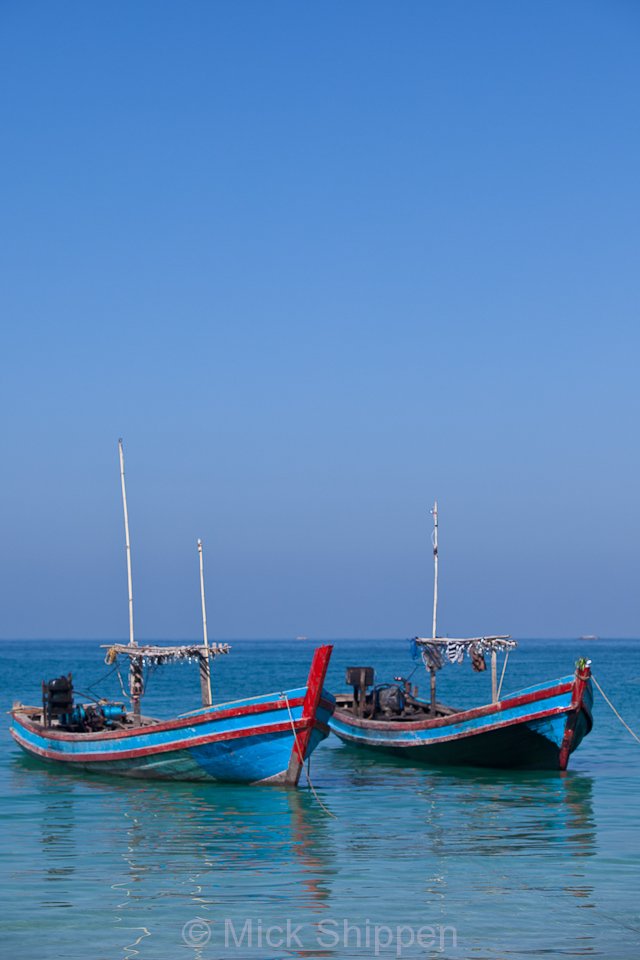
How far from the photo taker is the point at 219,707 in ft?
86.1

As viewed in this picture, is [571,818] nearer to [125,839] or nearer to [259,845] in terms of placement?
[259,845]

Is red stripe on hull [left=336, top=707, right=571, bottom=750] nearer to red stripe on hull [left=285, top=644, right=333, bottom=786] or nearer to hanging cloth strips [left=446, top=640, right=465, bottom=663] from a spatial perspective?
hanging cloth strips [left=446, top=640, right=465, bottom=663]

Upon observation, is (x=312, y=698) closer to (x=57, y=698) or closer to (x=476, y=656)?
(x=476, y=656)

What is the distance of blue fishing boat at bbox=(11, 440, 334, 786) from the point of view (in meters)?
25.8

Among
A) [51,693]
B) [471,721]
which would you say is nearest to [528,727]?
[471,721]

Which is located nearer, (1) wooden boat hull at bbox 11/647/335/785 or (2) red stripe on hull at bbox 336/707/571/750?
(1) wooden boat hull at bbox 11/647/335/785

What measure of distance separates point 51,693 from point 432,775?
36.5 ft

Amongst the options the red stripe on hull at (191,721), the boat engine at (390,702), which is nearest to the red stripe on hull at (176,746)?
the red stripe on hull at (191,721)

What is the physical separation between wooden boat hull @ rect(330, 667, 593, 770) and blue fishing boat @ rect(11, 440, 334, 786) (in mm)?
5467

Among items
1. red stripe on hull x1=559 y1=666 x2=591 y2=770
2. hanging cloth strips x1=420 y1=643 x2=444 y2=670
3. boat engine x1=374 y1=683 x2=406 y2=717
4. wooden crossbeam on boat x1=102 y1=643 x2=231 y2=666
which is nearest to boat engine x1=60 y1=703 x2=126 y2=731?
wooden crossbeam on boat x1=102 y1=643 x2=231 y2=666

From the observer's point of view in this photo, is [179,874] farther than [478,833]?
No

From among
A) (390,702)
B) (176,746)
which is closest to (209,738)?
(176,746)


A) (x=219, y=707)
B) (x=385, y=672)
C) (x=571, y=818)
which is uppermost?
(x=219, y=707)

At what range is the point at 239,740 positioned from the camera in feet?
85.9
